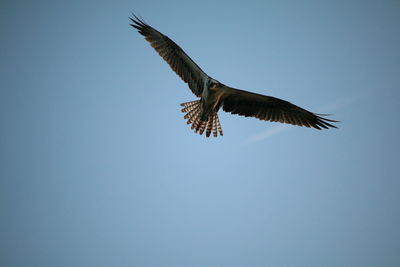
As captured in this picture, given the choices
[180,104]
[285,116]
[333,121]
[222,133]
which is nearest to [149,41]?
[180,104]

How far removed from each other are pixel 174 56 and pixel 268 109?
3299 millimetres

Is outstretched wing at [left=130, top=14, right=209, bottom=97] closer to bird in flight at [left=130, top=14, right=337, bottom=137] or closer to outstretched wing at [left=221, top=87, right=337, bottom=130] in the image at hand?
bird in flight at [left=130, top=14, right=337, bottom=137]

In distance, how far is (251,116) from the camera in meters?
9.91

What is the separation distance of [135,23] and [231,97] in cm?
364

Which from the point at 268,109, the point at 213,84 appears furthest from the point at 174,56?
the point at 268,109

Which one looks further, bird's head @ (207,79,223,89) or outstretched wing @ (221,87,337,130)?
outstretched wing @ (221,87,337,130)

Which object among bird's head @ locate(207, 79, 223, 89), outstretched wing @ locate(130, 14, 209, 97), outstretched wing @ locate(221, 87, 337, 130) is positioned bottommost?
outstretched wing @ locate(221, 87, 337, 130)

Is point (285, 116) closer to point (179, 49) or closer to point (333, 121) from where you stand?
point (333, 121)

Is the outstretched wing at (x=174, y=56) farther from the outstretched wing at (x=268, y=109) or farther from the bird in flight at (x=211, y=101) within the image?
the outstretched wing at (x=268, y=109)

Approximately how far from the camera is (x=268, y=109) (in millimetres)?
9930

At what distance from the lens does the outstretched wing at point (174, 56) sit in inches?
365

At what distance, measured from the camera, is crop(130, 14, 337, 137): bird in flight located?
9.18 metres

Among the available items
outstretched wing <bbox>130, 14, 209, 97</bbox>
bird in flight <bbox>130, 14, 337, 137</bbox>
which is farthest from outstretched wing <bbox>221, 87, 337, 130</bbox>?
outstretched wing <bbox>130, 14, 209, 97</bbox>

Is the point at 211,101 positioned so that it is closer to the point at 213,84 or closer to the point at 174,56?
the point at 213,84
